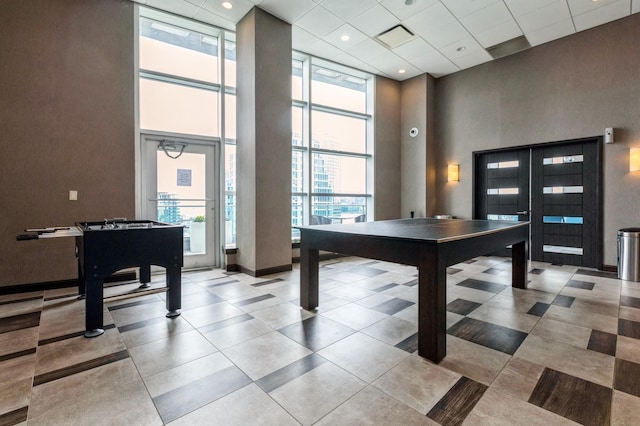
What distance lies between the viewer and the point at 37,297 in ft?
11.4

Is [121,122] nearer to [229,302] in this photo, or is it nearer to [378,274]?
[229,302]

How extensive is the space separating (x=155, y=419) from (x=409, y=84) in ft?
24.0

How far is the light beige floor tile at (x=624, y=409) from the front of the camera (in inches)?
60.7

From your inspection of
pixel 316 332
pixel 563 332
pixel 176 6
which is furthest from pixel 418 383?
pixel 176 6

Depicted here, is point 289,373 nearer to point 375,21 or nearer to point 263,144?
point 263,144

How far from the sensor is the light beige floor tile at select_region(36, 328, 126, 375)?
82.9 inches

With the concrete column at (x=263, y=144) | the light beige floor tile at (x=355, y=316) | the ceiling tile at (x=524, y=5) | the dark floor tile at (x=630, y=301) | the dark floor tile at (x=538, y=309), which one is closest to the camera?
the light beige floor tile at (x=355, y=316)

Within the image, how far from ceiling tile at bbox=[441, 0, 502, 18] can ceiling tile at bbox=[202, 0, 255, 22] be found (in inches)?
109

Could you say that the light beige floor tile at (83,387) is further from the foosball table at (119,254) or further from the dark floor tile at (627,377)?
the dark floor tile at (627,377)

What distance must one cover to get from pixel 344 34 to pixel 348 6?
2.40ft

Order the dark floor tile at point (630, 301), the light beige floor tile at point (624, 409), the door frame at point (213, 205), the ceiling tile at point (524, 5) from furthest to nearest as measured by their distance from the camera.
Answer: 1. the door frame at point (213, 205)
2. the ceiling tile at point (524, 5)
3. the dark floor tile at point (630, 301)
4. the light beige floor tile at point (624, 409)

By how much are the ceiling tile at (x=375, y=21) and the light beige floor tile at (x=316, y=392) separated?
15.4 ft

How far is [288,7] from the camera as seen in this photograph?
4.42 m

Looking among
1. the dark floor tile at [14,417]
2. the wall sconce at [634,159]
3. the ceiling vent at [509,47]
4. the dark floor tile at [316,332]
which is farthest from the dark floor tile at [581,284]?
the dark floor tile at [14,417]
